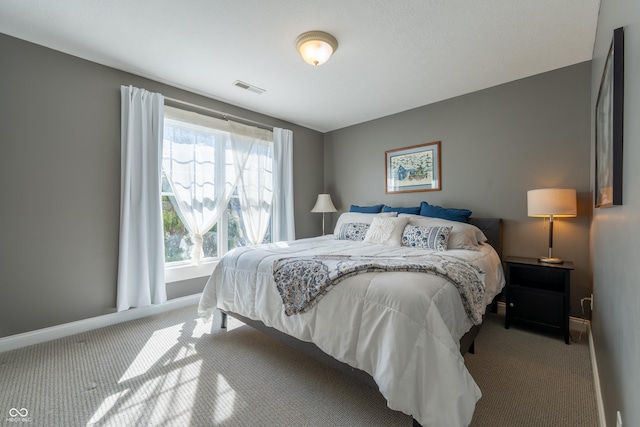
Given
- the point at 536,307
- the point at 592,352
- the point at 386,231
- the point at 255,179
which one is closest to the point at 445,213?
the point at 386,231

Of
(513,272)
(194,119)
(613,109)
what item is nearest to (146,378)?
(194,119)

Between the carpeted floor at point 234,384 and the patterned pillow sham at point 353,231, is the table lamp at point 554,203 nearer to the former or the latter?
the carpeted floor at point 234,384

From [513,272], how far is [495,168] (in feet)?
3.92

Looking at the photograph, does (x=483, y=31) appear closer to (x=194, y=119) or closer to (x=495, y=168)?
(x=495, y=168)

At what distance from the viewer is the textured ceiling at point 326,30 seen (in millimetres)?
1887

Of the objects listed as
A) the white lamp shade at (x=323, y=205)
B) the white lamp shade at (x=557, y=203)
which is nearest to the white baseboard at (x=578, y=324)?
the white lamp shade at (x=557, y=203)

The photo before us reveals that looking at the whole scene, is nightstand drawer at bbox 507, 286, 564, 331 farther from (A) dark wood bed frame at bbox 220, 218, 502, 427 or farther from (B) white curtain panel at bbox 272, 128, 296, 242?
(B) white curtain panel at bbox 272, 128, 296, 242

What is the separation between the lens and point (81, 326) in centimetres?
245

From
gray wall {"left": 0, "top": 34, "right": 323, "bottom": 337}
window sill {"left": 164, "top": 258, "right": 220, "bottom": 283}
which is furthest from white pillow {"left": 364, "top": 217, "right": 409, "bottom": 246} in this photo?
gray wall {"left": 0, "top": 34, "right": 323, "bottom": 337}

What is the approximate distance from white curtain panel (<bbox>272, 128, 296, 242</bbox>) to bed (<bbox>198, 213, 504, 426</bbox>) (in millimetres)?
1635

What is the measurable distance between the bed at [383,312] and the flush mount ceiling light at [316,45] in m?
1.65

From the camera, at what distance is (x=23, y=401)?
157 cm

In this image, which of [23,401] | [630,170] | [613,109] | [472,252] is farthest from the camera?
[472,252]

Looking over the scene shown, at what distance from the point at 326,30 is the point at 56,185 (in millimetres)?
2673
